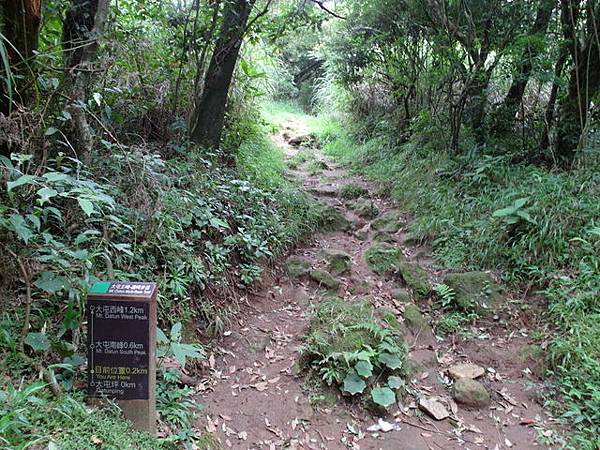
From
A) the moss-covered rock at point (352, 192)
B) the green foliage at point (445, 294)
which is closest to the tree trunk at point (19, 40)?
the green foliage at point (445, 294)

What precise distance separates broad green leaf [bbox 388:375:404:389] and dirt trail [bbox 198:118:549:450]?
0.51 feet

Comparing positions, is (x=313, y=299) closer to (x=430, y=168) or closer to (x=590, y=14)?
(x=430, y=168)

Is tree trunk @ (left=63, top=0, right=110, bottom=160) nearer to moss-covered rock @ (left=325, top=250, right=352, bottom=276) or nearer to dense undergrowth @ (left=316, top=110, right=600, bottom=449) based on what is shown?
moss-covered rock @ (left=325, top=250, right=352, bottom=276)

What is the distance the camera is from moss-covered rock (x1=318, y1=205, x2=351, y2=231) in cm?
615

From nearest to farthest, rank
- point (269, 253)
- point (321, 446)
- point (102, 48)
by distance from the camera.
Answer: point (321, 446) < point (102, 48) < point (269, 253)

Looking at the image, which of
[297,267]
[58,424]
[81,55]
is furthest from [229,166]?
[58,424]

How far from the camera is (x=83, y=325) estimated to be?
2682 millimetres

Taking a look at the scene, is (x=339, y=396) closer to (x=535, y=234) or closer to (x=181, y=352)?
(x=181, y=352)

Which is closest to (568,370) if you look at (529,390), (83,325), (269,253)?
(529,390)

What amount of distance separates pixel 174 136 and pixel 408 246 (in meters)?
3.37

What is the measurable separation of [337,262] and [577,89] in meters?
3.76

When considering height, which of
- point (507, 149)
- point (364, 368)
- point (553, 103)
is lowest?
point (364, 368)

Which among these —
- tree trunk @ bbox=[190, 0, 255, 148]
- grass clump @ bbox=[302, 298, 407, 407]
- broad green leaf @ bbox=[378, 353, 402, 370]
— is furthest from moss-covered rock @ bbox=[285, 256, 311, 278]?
tree trunk @ bbox=[190, 0, 255, 148]

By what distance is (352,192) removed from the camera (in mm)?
7215
